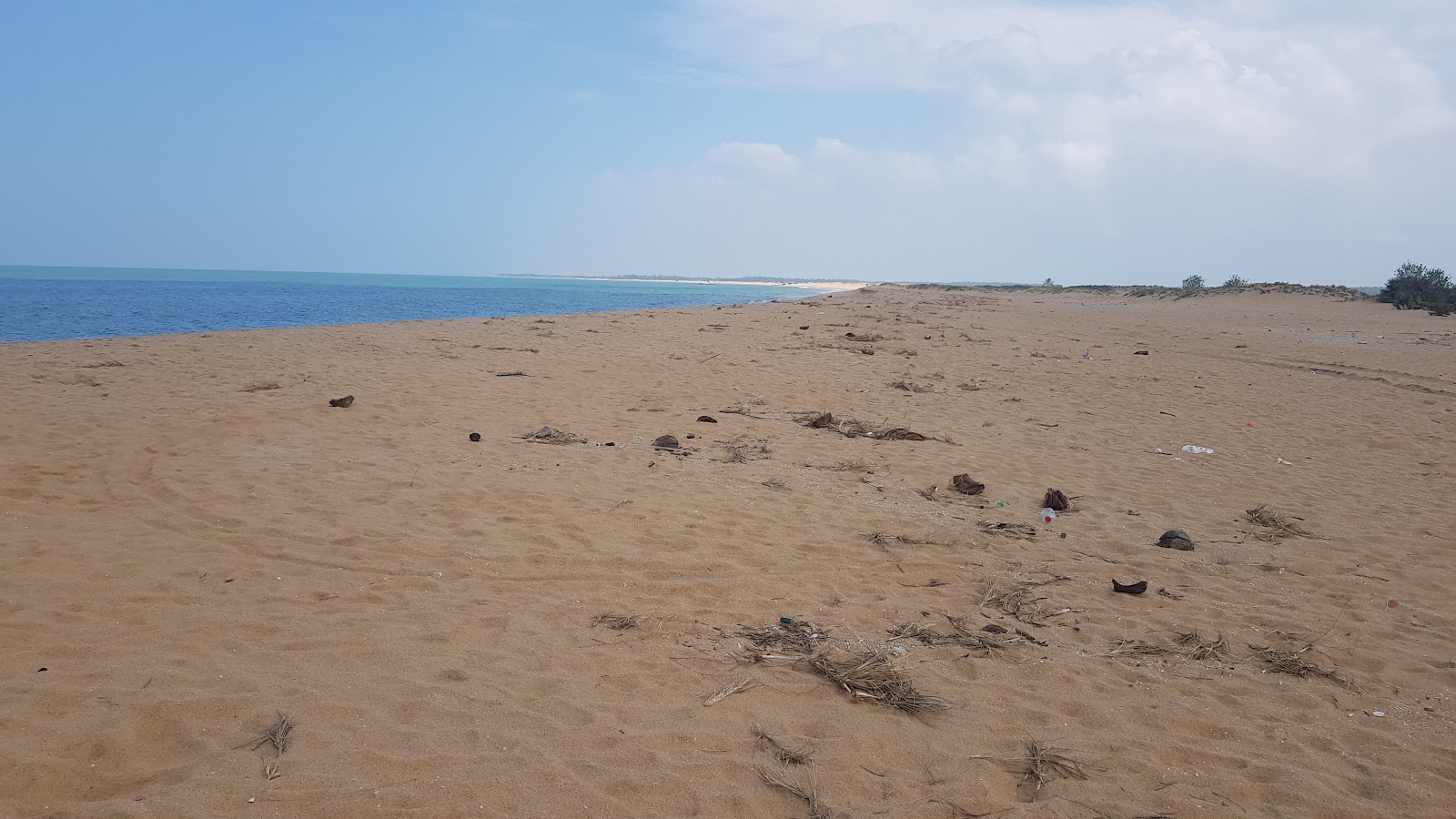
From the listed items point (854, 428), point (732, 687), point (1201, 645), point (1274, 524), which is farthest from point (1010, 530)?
point (854, 428)

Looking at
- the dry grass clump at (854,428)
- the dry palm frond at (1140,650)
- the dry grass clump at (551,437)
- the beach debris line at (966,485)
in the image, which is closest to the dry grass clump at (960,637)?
the dry palm frond at (1140,650)

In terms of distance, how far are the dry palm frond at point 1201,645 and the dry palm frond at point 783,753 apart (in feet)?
6.53

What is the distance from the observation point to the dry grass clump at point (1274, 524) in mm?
5281

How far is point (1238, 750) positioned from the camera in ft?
9.47

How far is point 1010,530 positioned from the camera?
17.3ft

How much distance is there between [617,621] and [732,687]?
0.80 metres

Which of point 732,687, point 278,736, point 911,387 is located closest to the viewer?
point 278,736

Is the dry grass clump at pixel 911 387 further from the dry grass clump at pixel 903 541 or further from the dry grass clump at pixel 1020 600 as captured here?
the dry grass clump at pixel 1020 600

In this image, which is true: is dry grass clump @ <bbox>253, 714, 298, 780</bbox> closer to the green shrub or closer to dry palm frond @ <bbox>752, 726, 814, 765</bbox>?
dry palm frond @ <bbox>752, 726, 814, 765</bbox>

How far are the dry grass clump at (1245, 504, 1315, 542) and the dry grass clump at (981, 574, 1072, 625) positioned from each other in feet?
6.18

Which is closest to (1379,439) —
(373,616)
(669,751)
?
(669,751)

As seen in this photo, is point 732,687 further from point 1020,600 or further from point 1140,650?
point 1140,650

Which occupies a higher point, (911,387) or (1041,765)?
(911,387)

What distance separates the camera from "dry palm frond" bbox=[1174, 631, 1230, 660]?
3.62 meters
